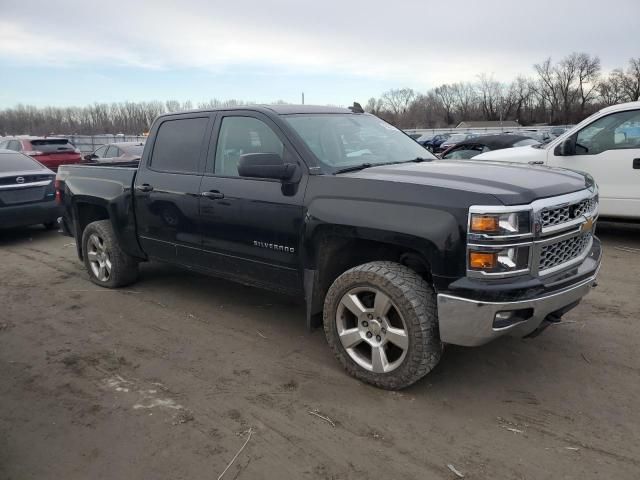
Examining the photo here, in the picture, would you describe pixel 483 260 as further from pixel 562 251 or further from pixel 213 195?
pixel 213 195

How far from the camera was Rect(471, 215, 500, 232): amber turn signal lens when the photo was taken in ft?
9.84

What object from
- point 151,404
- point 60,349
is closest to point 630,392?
point 151,404

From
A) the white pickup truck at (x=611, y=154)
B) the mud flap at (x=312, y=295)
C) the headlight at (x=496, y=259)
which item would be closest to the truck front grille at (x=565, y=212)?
the headlight at (x=496, y=259)

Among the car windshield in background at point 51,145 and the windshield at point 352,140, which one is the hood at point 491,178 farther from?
the car windshield in background at point 51,145

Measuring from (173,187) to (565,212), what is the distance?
3.21 m

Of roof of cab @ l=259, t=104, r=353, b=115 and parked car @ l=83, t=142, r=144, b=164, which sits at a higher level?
roof of cab @ l=259, t=104, r=353, b=115

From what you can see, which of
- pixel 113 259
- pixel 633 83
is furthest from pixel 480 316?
pixel 633 83

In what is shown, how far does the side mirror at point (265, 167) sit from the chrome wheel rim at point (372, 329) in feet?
3.18

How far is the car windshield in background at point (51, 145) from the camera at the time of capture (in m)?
17.0

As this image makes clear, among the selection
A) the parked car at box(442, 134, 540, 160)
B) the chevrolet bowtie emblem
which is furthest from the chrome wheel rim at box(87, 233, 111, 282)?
the parked car at box(442, 134, 540, 160)

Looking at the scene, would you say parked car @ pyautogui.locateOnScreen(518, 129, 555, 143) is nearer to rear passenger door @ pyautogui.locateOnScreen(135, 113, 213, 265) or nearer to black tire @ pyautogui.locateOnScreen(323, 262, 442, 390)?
rear passenger door @ pyautogui.locateOnScreen(135, 113, 213, 265)

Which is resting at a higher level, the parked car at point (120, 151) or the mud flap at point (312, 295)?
the parked car at point (120, 151)

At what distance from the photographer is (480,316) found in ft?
10.0

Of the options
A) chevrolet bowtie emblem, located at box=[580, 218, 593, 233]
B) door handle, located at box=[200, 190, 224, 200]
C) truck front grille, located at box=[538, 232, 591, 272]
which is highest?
door handle, located at box=[200, 190, 224, 200]
